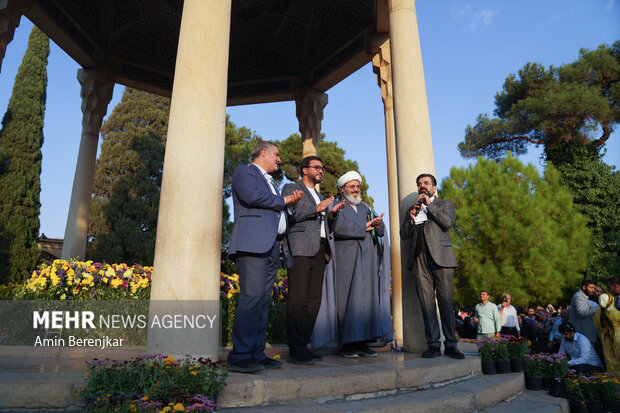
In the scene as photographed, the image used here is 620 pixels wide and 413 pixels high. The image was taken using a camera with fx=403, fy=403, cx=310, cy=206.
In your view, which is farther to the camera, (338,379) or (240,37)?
(240,37)

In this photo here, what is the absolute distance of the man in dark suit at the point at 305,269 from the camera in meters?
4.25

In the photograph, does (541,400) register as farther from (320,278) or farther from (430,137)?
(430,137)

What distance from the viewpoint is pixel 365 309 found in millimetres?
5105

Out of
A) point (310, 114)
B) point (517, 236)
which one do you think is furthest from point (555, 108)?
point (310, 114)

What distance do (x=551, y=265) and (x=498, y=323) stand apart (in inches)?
550

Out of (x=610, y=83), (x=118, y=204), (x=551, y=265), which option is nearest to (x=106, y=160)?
(x=118, y=204)

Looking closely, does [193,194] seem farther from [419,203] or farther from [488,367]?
[488,367]

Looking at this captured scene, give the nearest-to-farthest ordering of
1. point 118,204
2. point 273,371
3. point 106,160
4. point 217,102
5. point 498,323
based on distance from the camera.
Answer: point 273,371, point 217,102, point 498,323, point 118,204, point 106,160

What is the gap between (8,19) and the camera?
7.97 m

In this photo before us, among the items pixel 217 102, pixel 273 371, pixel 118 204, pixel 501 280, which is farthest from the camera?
pixel 118 204

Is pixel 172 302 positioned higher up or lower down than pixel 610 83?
lower down

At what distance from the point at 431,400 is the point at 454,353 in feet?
4.69

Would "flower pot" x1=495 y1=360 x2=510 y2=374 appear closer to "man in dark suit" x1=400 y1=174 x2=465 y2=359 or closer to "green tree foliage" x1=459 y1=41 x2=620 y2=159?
"man in dark suit" x1=400 y1=174 x2=465 y2=359

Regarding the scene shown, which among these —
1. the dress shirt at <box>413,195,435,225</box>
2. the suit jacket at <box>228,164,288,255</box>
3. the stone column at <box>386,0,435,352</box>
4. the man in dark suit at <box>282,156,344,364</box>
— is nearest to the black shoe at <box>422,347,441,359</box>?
the stone column at <box>386,0,435,352</box>
